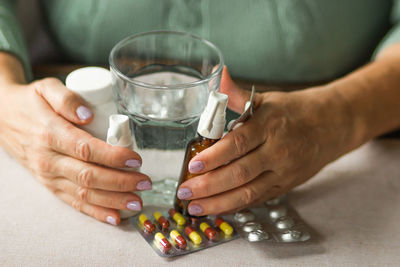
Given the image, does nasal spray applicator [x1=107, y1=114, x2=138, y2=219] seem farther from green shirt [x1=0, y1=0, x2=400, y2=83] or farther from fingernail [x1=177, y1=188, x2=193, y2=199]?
green shirt [x1=0, y1=0, x2=400, y2=83]

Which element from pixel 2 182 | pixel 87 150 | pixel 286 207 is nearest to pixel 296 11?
pixel 286 207

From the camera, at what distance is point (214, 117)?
1.65ft

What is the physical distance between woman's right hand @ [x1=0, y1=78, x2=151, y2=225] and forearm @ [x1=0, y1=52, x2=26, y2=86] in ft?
0.18

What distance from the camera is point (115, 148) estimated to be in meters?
0.53

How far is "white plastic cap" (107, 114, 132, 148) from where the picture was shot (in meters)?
0.51

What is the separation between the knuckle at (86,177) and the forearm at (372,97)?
0.41 meters

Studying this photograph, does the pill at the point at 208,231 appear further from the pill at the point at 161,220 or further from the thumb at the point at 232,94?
the thumb at the point at 232,94

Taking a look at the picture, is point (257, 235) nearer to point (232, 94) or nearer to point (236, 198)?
point (236, 198)

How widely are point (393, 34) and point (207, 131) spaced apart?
50 centimetres

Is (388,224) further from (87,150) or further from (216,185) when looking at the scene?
(87,150)

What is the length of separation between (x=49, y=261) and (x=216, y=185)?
0.76ft

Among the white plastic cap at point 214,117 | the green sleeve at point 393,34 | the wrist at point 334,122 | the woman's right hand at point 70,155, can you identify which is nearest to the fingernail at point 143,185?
the woman's right hand at point 70,155

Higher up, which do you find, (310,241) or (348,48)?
(348,48)

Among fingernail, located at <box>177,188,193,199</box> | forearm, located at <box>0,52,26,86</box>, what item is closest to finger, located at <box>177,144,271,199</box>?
fingernail, located at <box>177,188,193,199</box>
